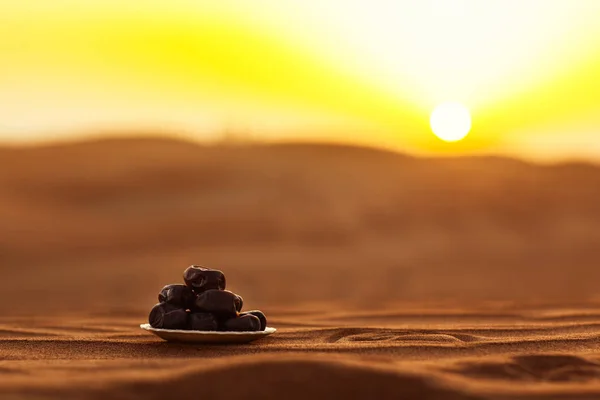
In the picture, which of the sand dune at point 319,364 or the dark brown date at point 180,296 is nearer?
the sand dune at point 319,364

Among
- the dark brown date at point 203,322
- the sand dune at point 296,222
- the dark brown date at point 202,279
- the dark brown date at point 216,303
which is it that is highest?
the sand dune at point 296,222

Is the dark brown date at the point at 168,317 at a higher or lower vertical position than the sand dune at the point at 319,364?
higher

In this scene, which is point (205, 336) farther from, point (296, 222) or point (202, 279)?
point (296, 222)

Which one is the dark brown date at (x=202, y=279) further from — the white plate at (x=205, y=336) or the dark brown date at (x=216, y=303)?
the white plate at (x=205, y=336)

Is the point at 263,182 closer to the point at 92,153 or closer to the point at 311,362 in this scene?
the point at 92,153

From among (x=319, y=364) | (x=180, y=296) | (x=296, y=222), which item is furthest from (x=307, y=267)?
(x=319, y=364)

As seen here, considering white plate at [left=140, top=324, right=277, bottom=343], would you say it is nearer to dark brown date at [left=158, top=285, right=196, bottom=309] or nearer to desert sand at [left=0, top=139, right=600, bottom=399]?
desert sand at [left=0, top=139, right=600, bottom=399]

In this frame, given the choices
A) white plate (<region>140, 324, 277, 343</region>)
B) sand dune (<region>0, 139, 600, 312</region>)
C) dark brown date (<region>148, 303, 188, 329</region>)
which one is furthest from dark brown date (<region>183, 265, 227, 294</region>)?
sand dune (<region>0, 139, 600, 312</region>)

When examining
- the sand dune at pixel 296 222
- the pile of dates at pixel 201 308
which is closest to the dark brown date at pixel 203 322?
the pile of dates at pixel 201 308
